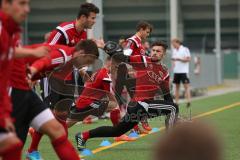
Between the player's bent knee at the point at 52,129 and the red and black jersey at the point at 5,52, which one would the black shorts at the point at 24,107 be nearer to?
the player's bent knee at the point at 52,129

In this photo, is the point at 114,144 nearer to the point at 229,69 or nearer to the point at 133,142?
the point at 133,142

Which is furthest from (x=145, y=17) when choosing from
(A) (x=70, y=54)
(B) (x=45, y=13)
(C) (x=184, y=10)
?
(A) (x=70, y=54)

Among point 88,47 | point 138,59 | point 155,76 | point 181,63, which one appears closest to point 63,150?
point 88,47

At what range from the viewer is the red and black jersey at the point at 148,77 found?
445 inches

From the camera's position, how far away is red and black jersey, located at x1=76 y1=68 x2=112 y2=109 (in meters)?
11.7

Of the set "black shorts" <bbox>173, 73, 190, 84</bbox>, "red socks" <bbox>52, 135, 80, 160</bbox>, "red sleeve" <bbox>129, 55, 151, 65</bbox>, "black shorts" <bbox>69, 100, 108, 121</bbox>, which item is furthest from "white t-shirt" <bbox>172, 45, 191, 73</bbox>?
"red socks" <bbox>52, 135, 80, 160</bbox>

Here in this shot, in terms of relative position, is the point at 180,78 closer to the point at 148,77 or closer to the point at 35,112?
the point at 148,77

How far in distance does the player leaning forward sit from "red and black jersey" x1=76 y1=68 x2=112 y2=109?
304mm

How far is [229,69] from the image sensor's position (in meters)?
43.9

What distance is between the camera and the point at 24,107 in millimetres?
6230

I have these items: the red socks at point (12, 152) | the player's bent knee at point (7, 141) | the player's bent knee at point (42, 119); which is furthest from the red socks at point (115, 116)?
the player's bent knee at point (7, 141)

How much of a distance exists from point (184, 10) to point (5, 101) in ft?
142

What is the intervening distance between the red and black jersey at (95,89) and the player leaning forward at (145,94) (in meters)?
0.30

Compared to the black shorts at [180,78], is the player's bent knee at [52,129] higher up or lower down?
higher up
